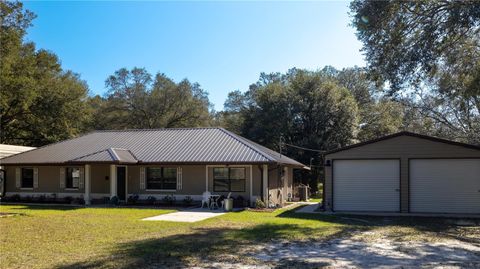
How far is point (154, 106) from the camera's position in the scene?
4334 cm

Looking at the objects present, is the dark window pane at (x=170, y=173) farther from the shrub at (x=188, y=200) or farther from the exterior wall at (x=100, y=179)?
the exterior wall at (x=100, y=179)

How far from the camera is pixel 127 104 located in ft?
145

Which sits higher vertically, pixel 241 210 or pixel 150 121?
pixel 150 121

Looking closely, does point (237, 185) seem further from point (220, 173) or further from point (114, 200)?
point (114, 200)

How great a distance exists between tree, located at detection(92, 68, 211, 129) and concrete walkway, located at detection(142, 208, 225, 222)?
2399 centimetres

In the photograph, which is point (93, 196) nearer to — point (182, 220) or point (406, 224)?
point (182, 220)

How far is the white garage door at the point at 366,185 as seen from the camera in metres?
19.6

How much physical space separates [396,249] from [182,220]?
807 centimetres

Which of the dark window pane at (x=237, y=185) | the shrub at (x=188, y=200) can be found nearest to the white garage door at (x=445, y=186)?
the dark window pane at (x=237, y=185)

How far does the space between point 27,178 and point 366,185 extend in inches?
733

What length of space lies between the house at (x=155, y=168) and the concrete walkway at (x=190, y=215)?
8.36 ft

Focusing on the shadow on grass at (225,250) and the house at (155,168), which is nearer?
the shadow on grass at (225,250)

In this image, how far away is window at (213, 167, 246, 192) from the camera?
22312 mm

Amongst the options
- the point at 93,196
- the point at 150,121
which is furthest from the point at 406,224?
the point at 150,121
